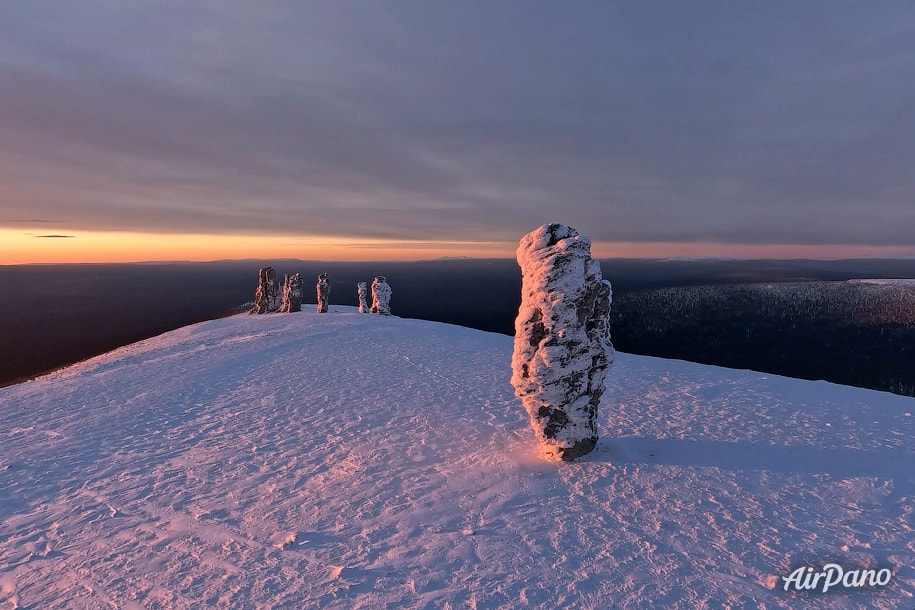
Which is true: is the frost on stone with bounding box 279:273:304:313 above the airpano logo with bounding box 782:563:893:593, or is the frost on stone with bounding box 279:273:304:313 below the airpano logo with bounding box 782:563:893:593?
above

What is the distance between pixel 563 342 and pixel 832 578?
6174mm

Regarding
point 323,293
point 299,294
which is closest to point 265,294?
point 299,294

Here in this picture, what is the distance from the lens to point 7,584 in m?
7.47

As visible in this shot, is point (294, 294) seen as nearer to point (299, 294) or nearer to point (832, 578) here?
point (299, 294)

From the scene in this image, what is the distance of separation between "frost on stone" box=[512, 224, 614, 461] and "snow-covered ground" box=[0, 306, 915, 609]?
956 millimetres

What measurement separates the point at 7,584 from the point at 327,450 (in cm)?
628

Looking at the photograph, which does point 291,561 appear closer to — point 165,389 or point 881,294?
point 165,389

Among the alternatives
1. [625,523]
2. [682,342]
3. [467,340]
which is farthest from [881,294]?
[625,523]

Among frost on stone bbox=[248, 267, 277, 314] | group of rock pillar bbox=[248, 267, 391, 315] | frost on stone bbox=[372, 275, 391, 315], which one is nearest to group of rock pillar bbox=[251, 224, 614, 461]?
group of rock pillar bbox=[248, 267, 391, 315]

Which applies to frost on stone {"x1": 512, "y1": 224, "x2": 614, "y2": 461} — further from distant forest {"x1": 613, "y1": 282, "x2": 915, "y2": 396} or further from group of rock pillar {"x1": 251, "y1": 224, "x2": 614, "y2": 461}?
distant forest {"x1": 613, "y1": 282, "x2": 915, "y2": 396}

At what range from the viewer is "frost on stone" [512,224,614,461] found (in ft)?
35.9

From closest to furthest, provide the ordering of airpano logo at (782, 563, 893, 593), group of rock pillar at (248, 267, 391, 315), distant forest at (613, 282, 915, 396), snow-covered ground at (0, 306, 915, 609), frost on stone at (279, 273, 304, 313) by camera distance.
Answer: airpano logo at (782, 563, 893, 593)
snow-covered ground at (0, 306, 915, 609)
group of rock pillar at (248, 267, 391, 315)
frost on stone at (279, 273, 304, 313)
distant forest at (613, 282, 915, 396)

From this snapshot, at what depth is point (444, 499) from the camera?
9531mm

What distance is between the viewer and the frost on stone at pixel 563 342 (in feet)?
35.9
